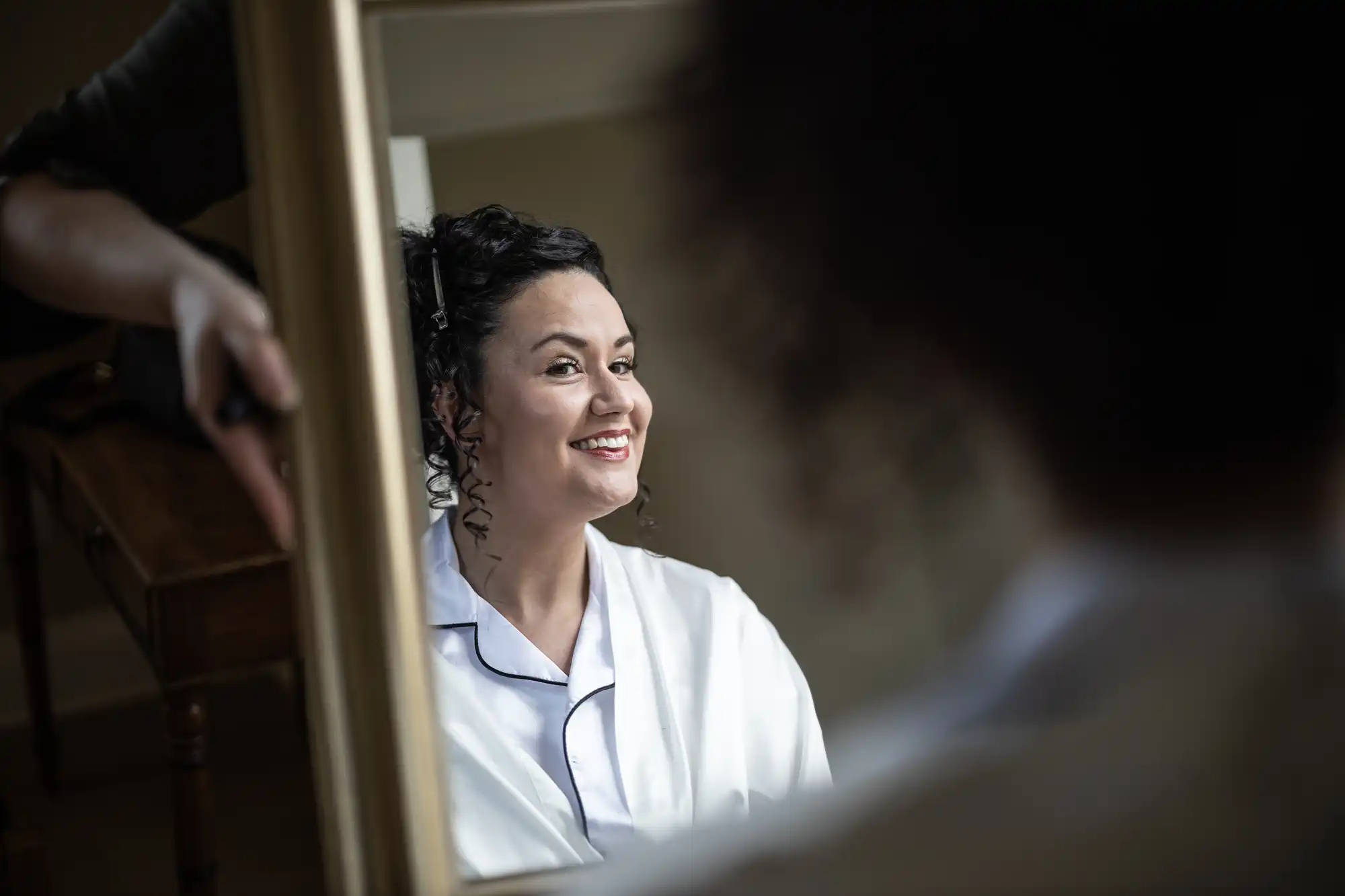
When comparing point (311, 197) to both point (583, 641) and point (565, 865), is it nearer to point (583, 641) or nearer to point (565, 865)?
point (583, 641)

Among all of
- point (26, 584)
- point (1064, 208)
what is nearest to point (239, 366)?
point (26, 584)

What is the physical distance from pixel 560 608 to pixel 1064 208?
38 cm

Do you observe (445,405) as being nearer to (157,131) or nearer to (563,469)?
(563,469)

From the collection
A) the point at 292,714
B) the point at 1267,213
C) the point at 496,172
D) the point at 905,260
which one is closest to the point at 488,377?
the point at 496,172

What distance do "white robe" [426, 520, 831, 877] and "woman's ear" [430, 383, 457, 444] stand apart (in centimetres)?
8

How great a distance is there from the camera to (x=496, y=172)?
576mm

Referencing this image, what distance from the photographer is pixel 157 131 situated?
579 millimetres

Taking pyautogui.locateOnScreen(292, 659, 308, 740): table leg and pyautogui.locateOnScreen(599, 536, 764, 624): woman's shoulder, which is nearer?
pyautogui.locateOnScreen(599, 536, 764, 624): woman's shoulder

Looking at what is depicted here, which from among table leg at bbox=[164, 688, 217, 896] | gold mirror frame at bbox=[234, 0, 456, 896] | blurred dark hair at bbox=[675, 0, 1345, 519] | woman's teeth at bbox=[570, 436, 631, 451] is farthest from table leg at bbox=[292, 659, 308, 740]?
blurred dark hair at bbox=[675, 0, 1345, 519]

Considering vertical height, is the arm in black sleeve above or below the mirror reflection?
above

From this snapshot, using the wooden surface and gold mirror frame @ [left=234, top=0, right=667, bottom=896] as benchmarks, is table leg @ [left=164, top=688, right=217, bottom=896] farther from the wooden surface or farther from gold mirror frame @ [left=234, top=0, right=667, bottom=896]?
gold mirror frame @ [left=234, top=0, right=667, bottom=896]

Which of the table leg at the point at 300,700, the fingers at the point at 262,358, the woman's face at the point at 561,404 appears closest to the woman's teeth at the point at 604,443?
the woman's face at the point at 561,404

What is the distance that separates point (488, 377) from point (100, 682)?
37 centimetres

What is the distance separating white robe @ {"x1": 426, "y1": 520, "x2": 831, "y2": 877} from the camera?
1.94ft
